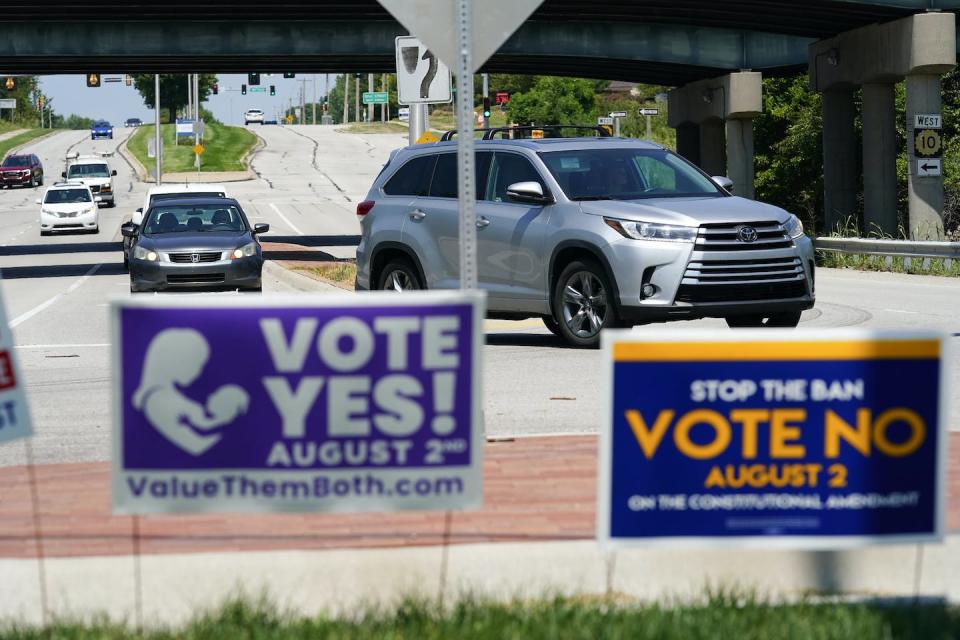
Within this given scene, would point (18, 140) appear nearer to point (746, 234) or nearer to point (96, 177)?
point (96, 177)

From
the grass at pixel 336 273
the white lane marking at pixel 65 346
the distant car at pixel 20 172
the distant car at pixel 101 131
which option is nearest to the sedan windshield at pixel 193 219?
the grass at pixel 336 273

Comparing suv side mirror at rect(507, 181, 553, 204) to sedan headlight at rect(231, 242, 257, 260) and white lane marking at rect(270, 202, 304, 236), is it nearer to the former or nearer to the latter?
sedan headlight at rect(231, 242, 257, 260)

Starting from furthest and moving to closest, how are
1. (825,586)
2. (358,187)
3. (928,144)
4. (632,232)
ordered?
(358,187)
(928,144)
(632,232)
(825,586)

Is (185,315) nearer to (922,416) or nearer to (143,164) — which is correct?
(922,416)

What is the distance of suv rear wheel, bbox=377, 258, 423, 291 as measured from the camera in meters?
15.6

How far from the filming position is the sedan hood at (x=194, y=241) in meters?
21.2

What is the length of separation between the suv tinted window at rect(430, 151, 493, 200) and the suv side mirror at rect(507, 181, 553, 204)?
89 cm

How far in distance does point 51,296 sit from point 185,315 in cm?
2126

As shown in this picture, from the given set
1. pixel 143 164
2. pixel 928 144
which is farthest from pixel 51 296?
pixel 143 164

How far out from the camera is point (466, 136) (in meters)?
7.63

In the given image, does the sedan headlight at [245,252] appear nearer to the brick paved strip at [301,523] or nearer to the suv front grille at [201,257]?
the suv front grille at [201,257]

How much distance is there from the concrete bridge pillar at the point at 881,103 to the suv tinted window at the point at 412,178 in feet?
57.2

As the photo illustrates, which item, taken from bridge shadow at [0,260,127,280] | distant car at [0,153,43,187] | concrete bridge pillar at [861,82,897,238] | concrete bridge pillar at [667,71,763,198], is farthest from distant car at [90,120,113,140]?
concrete bridge pillar at [861,82,897,238]

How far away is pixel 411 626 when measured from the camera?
199 inches
